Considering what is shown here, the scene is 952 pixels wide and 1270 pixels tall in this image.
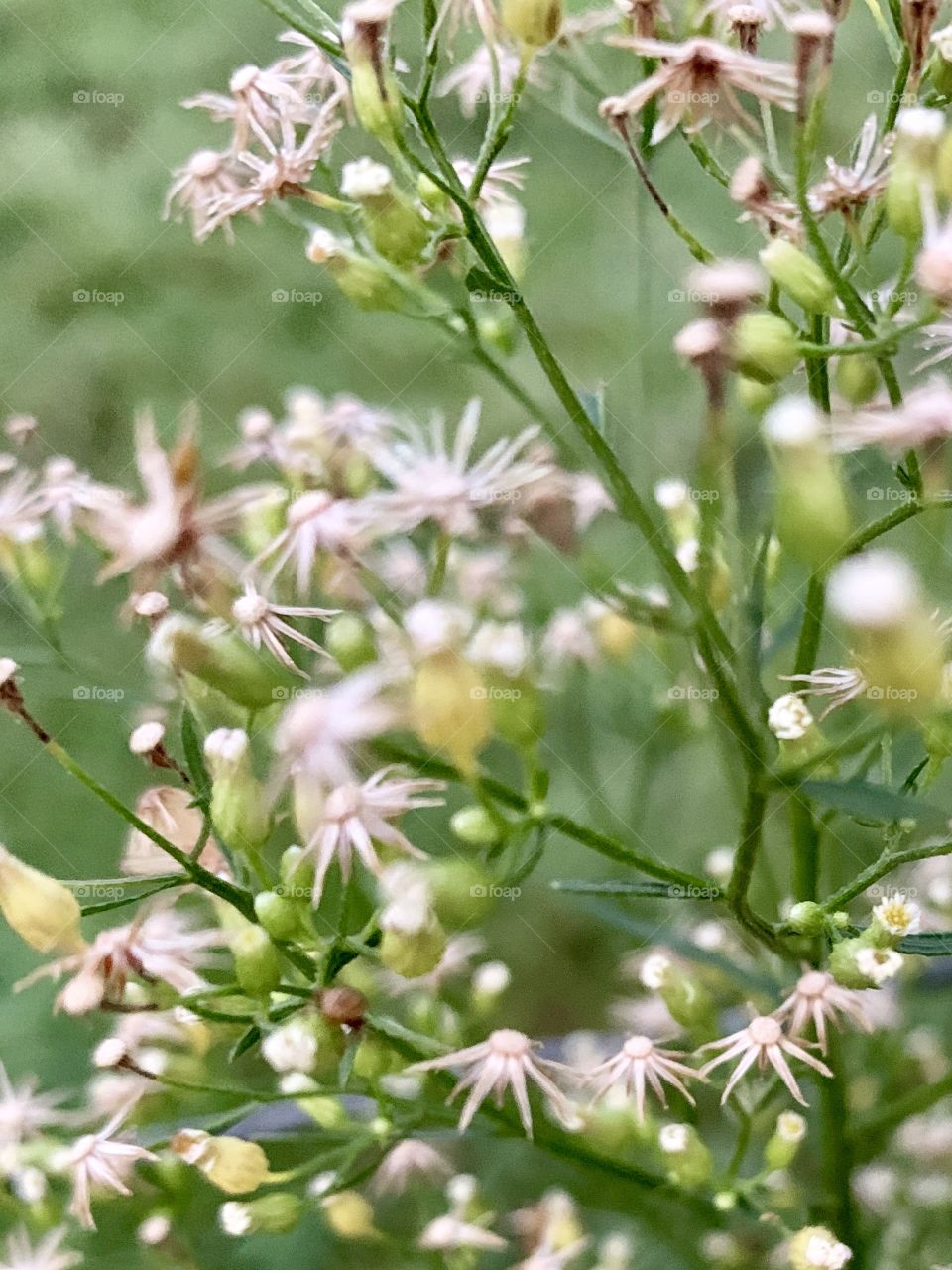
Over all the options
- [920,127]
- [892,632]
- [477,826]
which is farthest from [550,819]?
[920,127]

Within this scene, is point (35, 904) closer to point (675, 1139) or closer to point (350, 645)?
point (350, 645)

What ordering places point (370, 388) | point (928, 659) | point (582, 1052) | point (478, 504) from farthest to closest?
1. point (370, 388)
2. point (582, 1052)
3. point (478, 504)
4. point (928, 659)

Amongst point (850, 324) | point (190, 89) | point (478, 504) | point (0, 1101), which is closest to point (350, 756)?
point (478, 504)

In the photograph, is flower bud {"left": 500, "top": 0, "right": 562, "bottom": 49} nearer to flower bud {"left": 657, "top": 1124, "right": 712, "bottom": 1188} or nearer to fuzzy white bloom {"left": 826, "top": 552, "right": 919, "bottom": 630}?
fuzzy white bloom {"left": 826, "top": 552, "right": 919, "bottom": 630}

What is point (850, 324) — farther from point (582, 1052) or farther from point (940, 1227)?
point (940, 1227)

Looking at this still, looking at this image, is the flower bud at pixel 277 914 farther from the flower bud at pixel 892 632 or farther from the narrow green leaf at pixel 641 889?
the flower bud at pixel 892 632
